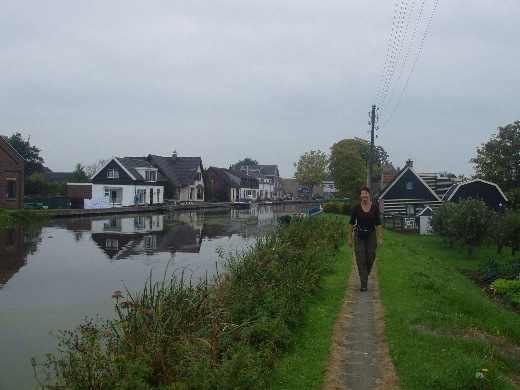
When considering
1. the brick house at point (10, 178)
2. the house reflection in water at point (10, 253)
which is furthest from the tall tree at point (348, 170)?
the house reflection in water at point (10, 253)

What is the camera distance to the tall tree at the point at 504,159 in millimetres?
37344

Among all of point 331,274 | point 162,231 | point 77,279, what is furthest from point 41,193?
point 331,274

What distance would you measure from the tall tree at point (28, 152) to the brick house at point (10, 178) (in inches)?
1131

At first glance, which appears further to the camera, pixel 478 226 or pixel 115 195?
pixel 115 195

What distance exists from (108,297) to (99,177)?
169 feet

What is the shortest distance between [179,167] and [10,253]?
60.1m

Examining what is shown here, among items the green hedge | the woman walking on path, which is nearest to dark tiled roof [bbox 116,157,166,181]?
the green hedge

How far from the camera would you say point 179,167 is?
264 feet

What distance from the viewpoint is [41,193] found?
6038 centimetres

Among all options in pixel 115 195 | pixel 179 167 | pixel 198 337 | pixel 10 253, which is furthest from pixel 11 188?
pixel 198 337

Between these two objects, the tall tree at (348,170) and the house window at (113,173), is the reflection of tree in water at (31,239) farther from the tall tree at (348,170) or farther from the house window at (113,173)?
the tall tree at (348,170)

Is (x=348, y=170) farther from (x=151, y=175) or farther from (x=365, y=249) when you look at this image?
(x=365, y=249)

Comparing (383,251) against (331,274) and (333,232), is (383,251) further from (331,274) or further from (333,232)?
(331,274)

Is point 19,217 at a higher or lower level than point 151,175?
lower
